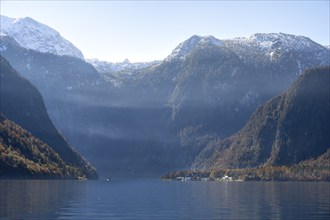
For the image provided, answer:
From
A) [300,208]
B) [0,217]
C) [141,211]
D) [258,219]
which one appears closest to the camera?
[0,217]

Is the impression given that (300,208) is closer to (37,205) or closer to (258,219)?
(258,219)

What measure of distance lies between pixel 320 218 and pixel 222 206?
83.6 ft

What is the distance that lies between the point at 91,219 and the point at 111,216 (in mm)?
5922

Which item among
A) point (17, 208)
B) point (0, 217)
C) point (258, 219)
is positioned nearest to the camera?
point (0, 217)

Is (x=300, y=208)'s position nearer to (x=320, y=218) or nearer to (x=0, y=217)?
(x=320, y=218)

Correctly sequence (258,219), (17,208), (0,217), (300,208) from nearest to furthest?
(0,217), (258,219), (17,208), (300,208)

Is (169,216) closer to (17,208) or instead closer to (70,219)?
(70,219)

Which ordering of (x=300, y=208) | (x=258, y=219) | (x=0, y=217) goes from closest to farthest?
1. (x=0, y=217)
2. (x=258, y=219)
3. (x=300, y=208)

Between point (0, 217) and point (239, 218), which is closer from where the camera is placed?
point (0, 217)

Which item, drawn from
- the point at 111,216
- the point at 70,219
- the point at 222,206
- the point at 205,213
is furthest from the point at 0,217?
the point at 222,206

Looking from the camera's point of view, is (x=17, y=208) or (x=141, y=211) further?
(x=141, y=211)

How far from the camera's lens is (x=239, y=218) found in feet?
287

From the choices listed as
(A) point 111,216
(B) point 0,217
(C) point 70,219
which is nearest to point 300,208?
(A) point 111,216

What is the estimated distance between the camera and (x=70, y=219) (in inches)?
3253
